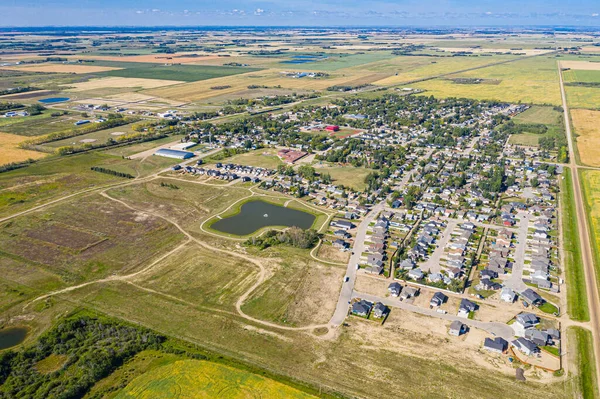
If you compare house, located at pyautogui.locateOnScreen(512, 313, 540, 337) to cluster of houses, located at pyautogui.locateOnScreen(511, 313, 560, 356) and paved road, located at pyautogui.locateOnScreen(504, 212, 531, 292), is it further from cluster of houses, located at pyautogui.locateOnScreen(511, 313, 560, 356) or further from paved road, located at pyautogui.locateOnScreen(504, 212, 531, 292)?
paved road, located at pyautogui.locateOnScreen(504, 212, 531, 292)

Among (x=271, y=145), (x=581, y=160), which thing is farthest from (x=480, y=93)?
(x=271, y=145)

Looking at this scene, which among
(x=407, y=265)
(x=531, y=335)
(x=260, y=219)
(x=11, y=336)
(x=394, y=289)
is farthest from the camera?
(x=260, y=219)

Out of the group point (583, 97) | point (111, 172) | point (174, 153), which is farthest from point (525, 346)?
point (583, 97)

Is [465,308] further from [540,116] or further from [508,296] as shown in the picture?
[540,116]

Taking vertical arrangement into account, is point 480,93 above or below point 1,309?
above

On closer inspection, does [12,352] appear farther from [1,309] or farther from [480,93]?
[480,93]

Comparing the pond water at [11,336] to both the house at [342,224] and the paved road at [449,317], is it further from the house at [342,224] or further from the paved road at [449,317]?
the house at [342,224]
